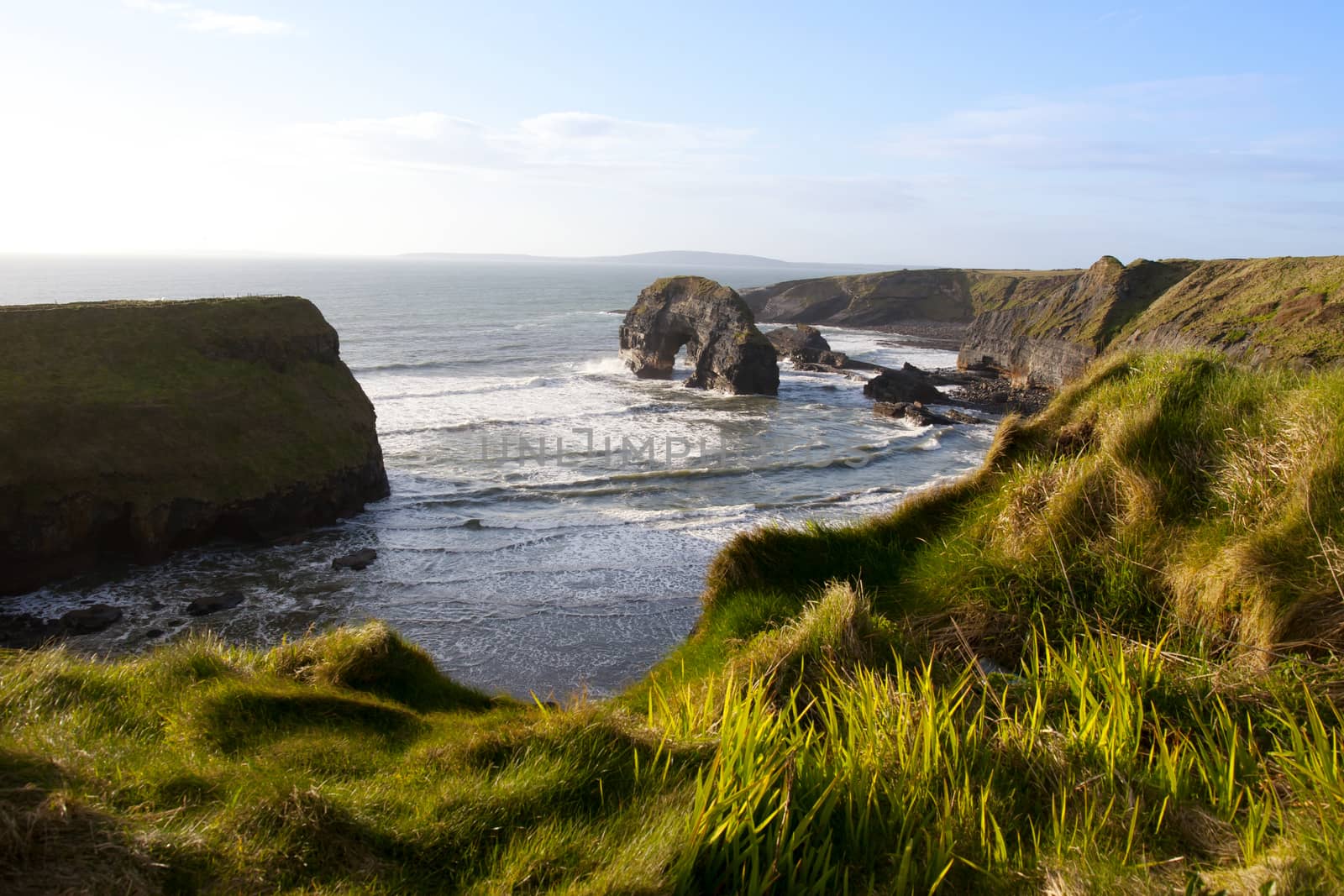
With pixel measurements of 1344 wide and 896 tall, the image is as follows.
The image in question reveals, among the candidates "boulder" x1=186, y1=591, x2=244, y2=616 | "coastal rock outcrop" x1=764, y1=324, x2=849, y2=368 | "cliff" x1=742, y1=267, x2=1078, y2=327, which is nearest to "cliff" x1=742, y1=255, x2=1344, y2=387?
"coastal rock outcrop" x1=764, y1=324, x2=849, y2=368

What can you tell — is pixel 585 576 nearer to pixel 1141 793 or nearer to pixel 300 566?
pixel 300 566

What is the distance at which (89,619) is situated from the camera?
17.5m

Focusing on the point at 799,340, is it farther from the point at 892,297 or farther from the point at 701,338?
the point at 892,297

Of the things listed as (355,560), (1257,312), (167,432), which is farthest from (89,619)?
(1257,312)

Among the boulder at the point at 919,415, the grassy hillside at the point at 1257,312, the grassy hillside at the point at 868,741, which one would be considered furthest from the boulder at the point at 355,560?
the grassy hillside at the point at 1257,312

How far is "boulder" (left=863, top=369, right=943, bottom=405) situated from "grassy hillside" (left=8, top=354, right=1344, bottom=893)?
40828mm

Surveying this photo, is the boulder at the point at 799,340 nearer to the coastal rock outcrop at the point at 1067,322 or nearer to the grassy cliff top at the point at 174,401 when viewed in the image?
the coastal rock outcrop at the point at 1067,322

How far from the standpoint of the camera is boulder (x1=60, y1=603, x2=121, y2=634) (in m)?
17.2

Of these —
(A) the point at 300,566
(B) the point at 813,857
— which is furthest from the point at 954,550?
(A) the point at 300,566

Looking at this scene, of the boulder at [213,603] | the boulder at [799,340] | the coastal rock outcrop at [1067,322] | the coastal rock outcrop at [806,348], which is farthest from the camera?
the boulder at [799,340]

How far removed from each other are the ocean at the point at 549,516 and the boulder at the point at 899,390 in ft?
4.66

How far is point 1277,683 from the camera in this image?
518cm

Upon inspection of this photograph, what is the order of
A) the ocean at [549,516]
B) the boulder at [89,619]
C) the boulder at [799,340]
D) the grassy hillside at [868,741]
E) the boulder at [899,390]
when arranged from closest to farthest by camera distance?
the grassy hillside at [868,741] → the boulder at [89,619] → the ocean at [549,516] → the boulder at [899,390] → the boulder at [799,340]

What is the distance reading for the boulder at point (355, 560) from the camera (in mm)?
21141
